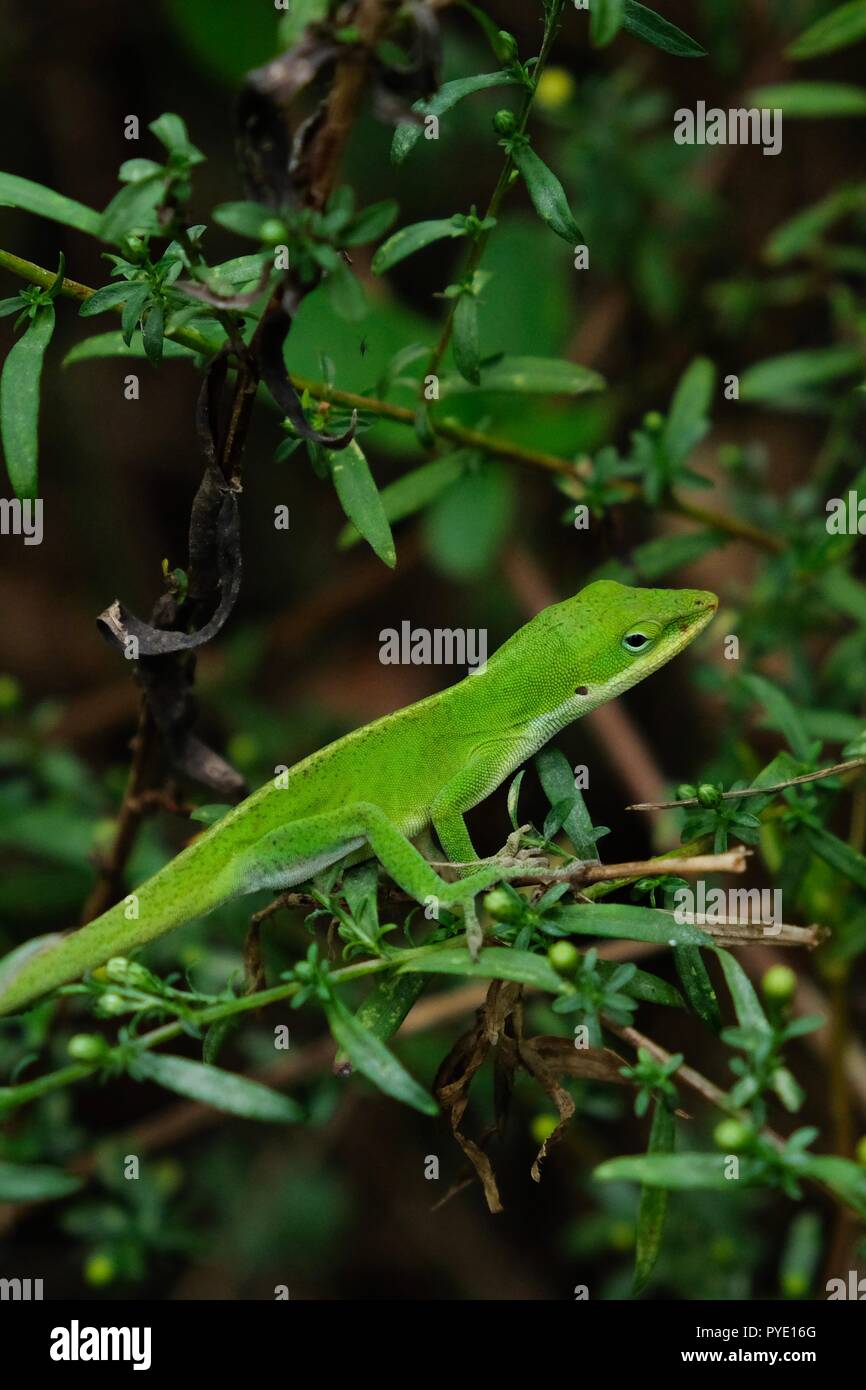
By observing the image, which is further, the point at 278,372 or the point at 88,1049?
the point at 278,372

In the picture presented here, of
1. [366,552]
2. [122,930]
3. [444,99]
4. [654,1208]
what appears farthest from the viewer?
[366,552]

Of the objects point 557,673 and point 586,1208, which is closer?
point 557,673

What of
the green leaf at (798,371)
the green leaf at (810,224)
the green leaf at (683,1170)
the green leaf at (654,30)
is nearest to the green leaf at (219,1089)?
the green leaf at (683,1170)

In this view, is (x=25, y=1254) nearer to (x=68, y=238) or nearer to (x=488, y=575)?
(x=488, y=575)

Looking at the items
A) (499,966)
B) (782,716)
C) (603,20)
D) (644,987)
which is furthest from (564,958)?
(603,20)

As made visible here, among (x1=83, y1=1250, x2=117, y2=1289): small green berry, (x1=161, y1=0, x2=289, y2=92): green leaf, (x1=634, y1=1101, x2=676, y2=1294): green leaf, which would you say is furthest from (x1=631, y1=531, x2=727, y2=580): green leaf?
(x1=161, y1=0, x2=289, y2=92): green leaf

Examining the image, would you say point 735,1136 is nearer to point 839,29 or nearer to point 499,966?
point 499,966

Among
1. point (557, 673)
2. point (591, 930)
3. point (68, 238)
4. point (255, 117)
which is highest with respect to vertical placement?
point (68, 238)
